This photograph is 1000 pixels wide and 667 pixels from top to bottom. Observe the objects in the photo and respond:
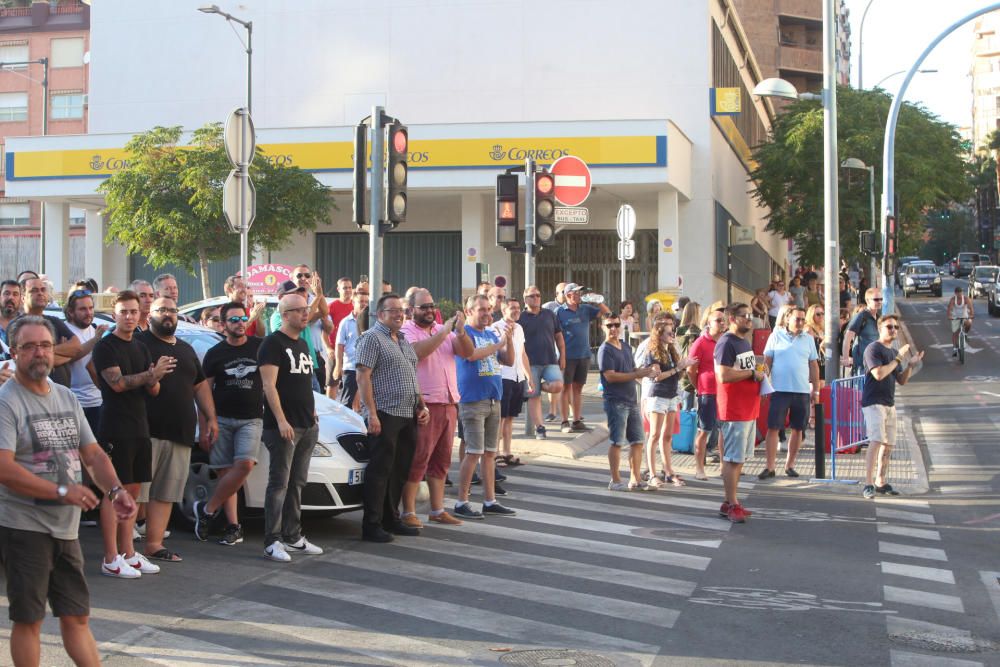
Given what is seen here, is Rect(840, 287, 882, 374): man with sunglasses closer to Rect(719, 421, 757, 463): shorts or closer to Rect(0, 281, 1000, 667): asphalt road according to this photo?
Rect(0, 281, 1000, 667): asphalt road

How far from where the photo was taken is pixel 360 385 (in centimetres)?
968

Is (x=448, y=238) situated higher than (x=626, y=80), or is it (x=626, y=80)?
(x=626, y=80)

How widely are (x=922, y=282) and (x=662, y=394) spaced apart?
199 feet

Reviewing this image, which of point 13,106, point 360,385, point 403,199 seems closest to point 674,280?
point 403,199

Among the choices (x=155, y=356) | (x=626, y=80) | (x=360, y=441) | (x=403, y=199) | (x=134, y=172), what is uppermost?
(x=626, y=80)

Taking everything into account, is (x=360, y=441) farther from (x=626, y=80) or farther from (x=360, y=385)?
(x=626, y=80)

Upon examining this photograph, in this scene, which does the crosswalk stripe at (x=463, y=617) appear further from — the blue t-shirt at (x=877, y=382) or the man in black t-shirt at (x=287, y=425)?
the blue t-shirt at (x=877, y=382)

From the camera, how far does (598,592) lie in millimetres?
8062

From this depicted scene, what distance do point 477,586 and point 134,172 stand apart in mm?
25125

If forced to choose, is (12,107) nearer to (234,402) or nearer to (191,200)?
(191,200)

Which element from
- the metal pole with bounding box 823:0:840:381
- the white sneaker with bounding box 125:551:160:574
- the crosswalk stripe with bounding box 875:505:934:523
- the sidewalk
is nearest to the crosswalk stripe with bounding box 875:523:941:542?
the crosswalk stripe with bounding box 875:505:934:523

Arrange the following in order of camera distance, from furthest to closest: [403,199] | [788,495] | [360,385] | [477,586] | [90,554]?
[788,495], [403,199], [360,385], [90,554], [477,586]

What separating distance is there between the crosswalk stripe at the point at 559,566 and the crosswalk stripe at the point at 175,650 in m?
2.74

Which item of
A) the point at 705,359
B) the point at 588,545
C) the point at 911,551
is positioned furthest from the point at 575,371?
the point at 911,551
